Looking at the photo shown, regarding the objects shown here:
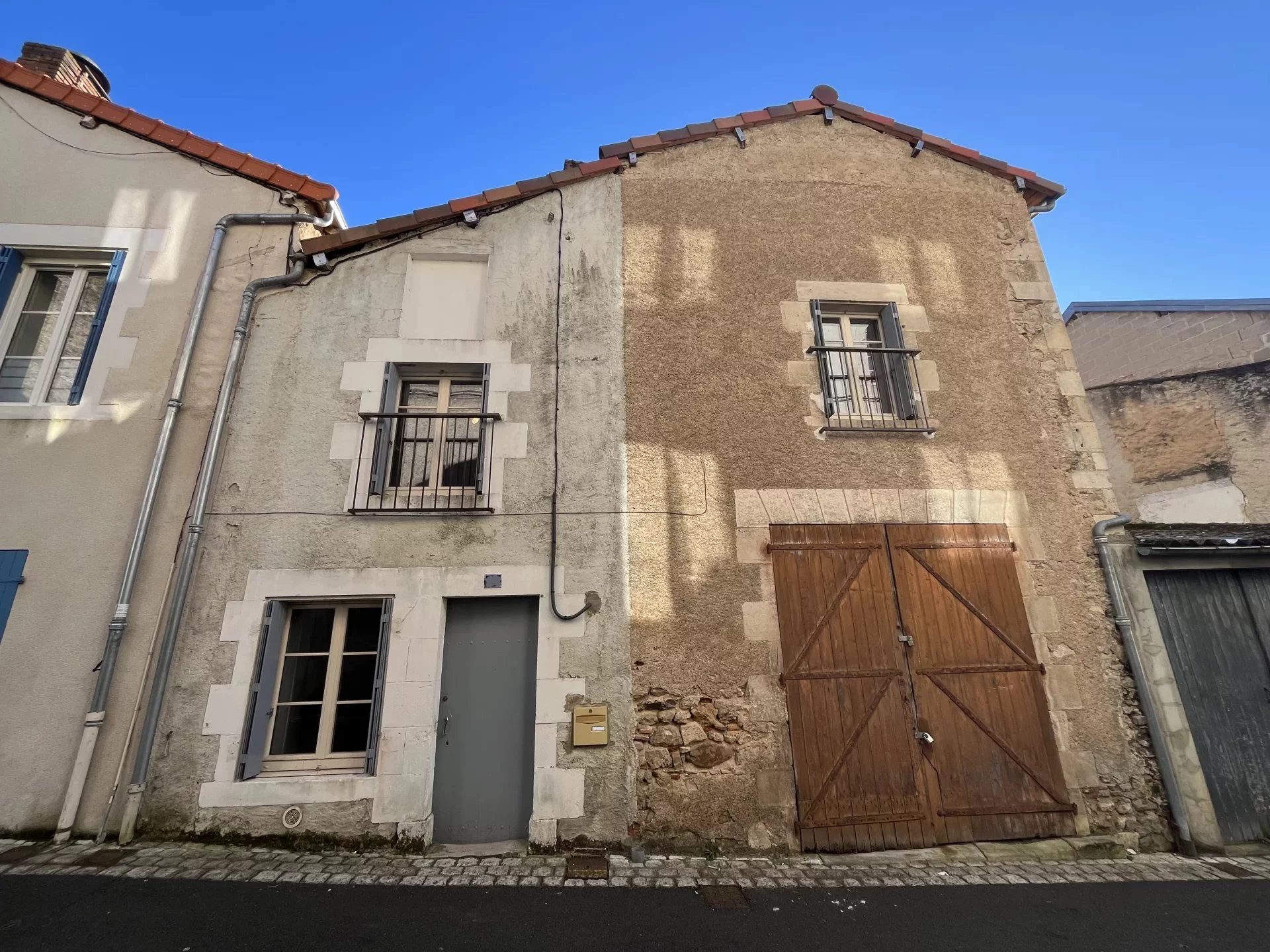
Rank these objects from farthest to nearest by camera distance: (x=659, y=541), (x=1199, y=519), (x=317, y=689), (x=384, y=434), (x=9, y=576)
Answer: (x=1199, y=519) < (x=384, y=434) < (x=659, y=541) < (x=317, y=689) < (x=9, y=576)

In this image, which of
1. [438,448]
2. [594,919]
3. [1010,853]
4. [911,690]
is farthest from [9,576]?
[1010,853]

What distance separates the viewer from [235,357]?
458 cm

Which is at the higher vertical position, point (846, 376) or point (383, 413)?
point (846, 376)

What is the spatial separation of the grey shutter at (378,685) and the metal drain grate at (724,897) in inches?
92.3

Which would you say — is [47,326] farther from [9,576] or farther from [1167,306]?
[1167,306]

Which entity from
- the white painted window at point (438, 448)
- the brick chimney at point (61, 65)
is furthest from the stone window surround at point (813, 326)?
the brick chimney at point (61, 65)

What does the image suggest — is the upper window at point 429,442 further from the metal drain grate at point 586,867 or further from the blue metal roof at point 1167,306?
the blue metal roof at point 1167,306

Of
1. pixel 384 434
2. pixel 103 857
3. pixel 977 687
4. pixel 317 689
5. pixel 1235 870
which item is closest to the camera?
pixel 103 857

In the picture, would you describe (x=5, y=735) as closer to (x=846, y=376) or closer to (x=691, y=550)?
(x=691, y=550)

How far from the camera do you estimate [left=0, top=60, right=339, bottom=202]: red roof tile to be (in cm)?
508

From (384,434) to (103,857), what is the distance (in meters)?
3.15

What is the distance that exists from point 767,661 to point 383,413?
3629 mm

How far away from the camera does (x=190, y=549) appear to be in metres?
4.09

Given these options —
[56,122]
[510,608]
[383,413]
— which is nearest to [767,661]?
[510,608]
